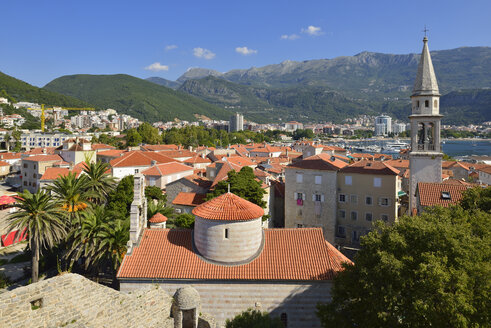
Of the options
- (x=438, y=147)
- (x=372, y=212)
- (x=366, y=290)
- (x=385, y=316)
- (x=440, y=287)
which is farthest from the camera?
(x=372, y=212)

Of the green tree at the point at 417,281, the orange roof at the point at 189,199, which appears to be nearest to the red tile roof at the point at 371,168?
the orange roof at the point at 189,199

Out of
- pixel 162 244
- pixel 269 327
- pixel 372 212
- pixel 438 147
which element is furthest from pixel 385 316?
pixel 372 212

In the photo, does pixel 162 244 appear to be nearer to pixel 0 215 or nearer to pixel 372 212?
pixel 372 212

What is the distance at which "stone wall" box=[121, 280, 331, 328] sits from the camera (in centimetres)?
1656

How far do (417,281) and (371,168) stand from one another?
2835 centimetres

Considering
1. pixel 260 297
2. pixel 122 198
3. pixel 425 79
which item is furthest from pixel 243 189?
pixel 425 79

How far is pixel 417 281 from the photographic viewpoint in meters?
12.0

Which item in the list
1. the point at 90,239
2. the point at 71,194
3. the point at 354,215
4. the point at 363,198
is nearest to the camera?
the point at 90,239

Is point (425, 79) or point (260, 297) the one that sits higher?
point (425, 79)

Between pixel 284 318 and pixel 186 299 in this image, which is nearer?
pixel 186 299

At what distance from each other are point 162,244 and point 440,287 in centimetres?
1374

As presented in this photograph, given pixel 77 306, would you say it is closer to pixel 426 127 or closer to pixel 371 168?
pixel 426 127

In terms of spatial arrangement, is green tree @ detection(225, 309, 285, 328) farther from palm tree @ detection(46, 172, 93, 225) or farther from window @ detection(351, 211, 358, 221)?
window @ detection(351, 211, 358, 221)

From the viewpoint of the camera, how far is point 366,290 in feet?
44.1
